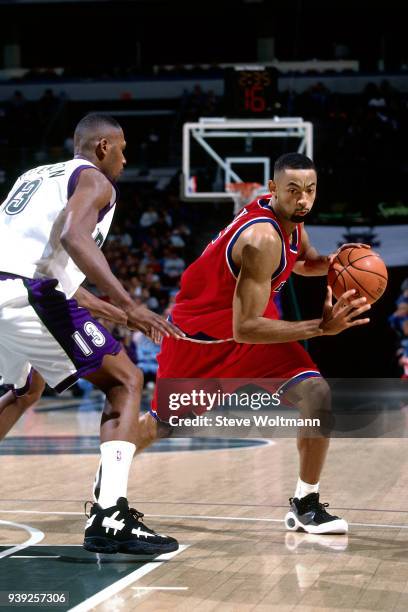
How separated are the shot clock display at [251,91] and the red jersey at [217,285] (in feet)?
25.3

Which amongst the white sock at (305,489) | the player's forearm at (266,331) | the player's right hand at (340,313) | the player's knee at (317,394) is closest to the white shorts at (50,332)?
the player's forearm at (266,331)

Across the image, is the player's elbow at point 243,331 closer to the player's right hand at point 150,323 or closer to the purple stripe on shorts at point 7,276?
the player's right hand at point 150,323

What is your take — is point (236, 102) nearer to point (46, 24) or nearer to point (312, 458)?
point (312, 458)

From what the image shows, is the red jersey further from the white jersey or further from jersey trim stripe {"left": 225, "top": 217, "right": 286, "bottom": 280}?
the white jersey

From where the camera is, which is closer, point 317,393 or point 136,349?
point 317,393

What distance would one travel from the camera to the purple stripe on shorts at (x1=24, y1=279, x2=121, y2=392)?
14.3 ft

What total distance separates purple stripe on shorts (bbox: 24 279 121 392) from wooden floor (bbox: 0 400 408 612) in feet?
2.71

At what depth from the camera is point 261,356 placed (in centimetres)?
514

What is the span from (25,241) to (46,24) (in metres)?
23.0

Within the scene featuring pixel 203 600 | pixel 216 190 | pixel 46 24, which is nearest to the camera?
pixel 203 600

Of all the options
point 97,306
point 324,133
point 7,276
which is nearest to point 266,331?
point 97,306

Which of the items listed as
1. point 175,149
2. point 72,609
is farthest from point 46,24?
point 72,609

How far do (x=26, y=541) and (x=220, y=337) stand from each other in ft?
4.48

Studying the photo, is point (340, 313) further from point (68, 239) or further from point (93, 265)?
point (68, 239)
